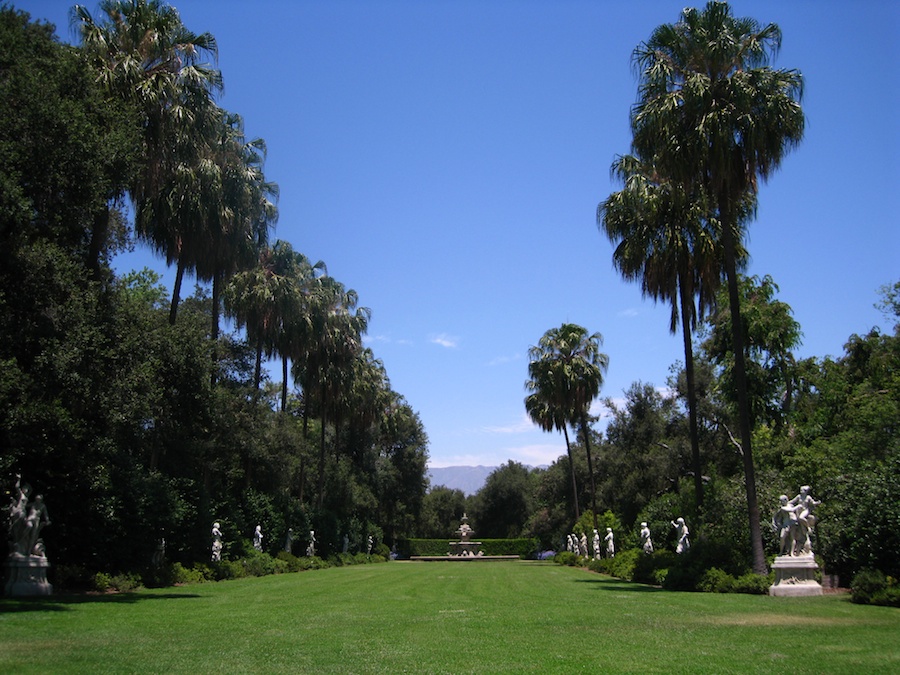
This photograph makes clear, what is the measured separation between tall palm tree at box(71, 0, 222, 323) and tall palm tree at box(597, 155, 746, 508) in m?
13.8

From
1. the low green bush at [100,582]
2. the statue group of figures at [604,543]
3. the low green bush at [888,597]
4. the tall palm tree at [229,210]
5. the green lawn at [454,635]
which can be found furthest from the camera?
the statue group of figures at [604,543]

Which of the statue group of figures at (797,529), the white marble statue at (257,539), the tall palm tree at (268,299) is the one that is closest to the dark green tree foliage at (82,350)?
the white marble statue at (257,539)

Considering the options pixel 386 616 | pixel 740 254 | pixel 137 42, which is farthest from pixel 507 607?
pixel 137 42

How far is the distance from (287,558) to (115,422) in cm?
2066

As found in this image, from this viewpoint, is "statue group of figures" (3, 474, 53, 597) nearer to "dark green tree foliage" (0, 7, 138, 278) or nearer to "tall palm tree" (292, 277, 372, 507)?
"dark green tree foliage" (0, 7, 138, 278)

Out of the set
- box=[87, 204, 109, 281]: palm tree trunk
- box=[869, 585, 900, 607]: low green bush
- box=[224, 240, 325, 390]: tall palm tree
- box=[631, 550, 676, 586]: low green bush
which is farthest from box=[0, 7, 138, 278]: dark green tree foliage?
box=[869, 585, 900, 607]: low green bush

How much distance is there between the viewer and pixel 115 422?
782 inches

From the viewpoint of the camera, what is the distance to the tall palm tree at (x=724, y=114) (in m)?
20.2

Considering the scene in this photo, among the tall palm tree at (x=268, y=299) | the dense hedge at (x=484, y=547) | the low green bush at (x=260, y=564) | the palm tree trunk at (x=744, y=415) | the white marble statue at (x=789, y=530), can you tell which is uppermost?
the tall palm tree at (x=268, y=299)

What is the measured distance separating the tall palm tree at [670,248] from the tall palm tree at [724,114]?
275 cm

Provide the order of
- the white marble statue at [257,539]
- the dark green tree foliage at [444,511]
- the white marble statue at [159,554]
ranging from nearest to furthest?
the white marble statue at [159,554] → the white marble statue at [257,539] → the dark green tree foliage at [444,511]

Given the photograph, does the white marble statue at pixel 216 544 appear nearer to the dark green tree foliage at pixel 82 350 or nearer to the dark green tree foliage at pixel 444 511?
the dark green tree foliage at pixel 82 350

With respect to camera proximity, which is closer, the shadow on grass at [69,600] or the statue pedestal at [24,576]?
the shadow on grass at [69,600]

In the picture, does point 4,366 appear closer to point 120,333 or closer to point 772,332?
point 120,333
